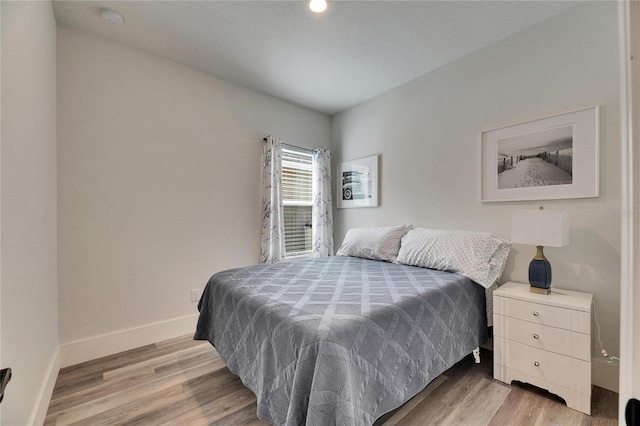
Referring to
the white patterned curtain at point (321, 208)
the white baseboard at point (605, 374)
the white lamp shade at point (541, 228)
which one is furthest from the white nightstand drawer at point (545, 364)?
Result: the white patterned curtain at point (321, 208)

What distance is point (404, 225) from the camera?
2875mm

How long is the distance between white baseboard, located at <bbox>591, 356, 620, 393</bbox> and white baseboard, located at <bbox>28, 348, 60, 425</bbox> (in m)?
3.27

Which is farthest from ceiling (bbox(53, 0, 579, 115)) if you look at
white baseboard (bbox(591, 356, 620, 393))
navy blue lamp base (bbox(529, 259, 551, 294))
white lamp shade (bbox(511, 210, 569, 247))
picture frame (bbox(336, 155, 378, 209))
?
white baseboard (bbox(591, 356, 620, 393))

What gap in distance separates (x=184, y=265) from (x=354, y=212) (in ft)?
6.86

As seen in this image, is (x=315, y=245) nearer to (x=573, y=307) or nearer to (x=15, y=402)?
(x=573, y=307)

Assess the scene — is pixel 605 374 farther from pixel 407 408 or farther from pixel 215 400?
pixel 215 400

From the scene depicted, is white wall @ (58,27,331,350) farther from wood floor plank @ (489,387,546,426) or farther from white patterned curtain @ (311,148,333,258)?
wood floor plank @ (489,387,546,426)

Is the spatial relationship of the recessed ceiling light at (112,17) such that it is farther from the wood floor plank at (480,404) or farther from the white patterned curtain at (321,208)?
the wood floor plank at (480,404)

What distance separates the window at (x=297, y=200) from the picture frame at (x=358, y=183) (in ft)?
1.41

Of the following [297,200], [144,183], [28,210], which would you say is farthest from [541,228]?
[144,183]

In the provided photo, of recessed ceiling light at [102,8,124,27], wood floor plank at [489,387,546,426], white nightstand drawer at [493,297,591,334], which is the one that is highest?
recessed ceiling light at [102,8,124,27]

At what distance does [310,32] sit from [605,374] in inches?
126

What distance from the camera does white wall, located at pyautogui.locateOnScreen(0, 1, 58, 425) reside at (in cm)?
118

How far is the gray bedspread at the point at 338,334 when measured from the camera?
1158 mm
